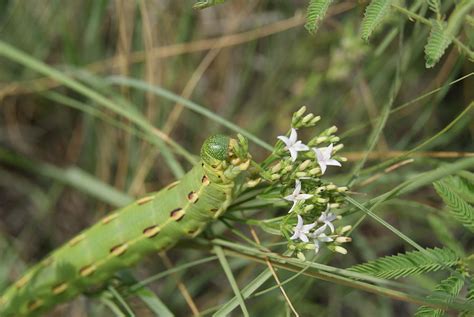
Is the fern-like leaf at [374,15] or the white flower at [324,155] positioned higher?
the fern-like leaf at [374,15]

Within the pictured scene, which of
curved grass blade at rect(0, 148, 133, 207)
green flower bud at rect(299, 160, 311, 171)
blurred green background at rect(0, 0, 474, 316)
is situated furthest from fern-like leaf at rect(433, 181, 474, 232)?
curved grass blade at rect(0, 148, 133, 207)

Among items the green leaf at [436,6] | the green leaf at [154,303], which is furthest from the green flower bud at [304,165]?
the green leaf at [154,303]

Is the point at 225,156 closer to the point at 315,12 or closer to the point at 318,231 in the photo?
the point at 318,231

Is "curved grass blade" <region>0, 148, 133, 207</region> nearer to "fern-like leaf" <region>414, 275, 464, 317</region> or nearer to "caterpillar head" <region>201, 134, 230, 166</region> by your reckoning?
"caterpillar head" <region>201, 134, 230, 166</region>

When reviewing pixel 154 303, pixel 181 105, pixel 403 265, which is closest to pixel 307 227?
pixel 403 265

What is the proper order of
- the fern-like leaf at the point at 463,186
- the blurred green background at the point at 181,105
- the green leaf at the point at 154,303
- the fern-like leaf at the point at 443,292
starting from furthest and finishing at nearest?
the blurred green background at the point at 181,105
the green leaf at the point at 154,303
the fern-like leaf at the point at 463,186
the fern-like leaf at the point at 443,292

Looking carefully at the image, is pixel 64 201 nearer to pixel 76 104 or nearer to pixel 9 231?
pixel 9 231

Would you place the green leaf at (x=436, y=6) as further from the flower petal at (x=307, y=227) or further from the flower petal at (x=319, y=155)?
the flower petal at (x=307, y=227)
